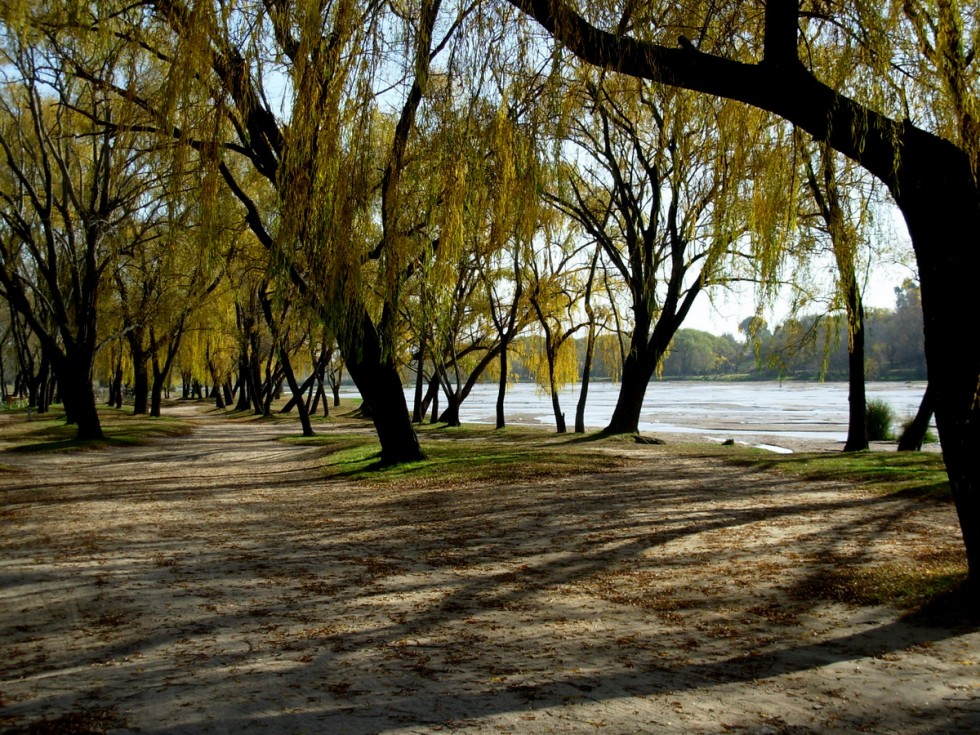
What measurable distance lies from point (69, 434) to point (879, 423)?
21024 millimetres

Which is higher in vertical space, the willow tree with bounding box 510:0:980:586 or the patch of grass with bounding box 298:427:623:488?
the willow tree with bounding box 510:0:980:586

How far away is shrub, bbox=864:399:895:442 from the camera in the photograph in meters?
20.9

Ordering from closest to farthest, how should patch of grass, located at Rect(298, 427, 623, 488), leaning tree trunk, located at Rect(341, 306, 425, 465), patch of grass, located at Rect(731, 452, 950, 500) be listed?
patch of grass, located at Rect(731, 452, 950, 500)
patch of grass, located at Rect(298, 427, 623, 488)
leaning tree trunk, located at Rect(341, 306, 425, 465)

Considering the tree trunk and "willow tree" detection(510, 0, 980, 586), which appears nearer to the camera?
"willow tree" detection(510, 0, 980, 586)

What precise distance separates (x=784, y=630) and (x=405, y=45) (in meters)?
4.34

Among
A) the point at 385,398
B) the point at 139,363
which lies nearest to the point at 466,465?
the point at 385,398

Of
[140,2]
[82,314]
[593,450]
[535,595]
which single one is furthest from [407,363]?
[535,595]

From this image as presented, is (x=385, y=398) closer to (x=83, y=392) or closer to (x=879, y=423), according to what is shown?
(x=83, y=392)

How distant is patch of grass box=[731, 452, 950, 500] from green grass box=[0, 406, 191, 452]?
13787mm

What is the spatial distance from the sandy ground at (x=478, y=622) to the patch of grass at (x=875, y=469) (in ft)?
2.43

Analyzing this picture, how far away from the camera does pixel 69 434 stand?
64.3 feet

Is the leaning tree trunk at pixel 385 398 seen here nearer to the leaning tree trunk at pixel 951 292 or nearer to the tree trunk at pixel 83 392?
the leaning tree trunk at pixel 951 292

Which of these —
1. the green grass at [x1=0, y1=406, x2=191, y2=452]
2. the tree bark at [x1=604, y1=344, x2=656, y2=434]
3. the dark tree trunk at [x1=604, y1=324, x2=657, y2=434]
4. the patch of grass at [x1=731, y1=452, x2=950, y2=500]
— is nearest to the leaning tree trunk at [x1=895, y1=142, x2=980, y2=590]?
the patch of grass at [x1=731, y1=452, x2=950, y2=500]

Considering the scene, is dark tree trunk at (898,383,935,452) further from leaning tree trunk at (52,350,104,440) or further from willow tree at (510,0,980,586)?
leaning tree trunk at (52,350,104,440)
